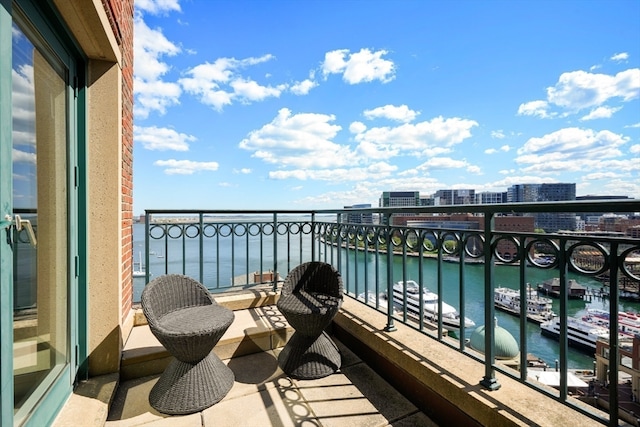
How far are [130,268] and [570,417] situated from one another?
3172mm

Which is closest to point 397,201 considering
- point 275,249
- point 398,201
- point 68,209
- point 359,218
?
point 398,201

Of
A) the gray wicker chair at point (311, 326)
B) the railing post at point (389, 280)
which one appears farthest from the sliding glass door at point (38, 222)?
the railing post at point (389, 280)

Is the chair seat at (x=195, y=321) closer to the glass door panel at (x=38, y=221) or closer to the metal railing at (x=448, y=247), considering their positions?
the glass door panel at (x=38, y=221)

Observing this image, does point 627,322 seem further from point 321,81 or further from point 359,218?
point 321,81

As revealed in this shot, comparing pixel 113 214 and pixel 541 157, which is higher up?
pixel 541 157

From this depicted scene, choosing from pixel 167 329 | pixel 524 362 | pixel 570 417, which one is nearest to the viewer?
pixel 570 417

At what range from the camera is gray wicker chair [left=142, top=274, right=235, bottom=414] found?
1745 mm

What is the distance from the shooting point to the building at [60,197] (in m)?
1.16

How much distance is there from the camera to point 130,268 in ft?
8.70

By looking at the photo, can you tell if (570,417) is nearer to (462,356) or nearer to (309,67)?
(462,356)

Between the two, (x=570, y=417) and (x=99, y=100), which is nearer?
(x=570, y=417)

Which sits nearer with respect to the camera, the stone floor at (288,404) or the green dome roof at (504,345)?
the stone floor at (288,404)

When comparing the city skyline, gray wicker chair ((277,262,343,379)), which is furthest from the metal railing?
gray wicker chair ((277,262,343,379))

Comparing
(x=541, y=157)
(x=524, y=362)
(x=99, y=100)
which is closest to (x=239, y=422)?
(x=524, y=362)
